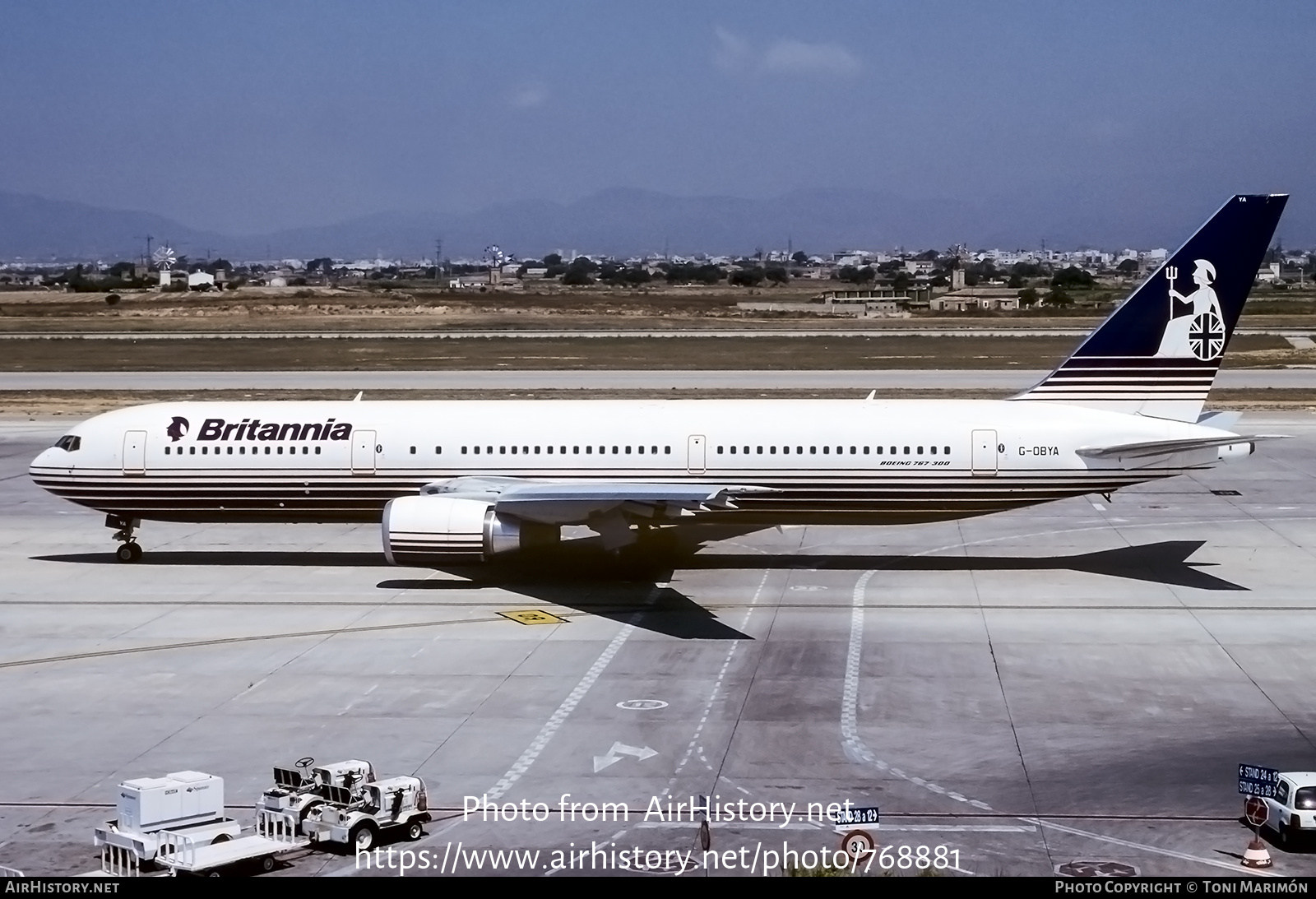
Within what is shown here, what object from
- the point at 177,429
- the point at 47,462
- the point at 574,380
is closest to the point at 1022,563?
the point at 177,429

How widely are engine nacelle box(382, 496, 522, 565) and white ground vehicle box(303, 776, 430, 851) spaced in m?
14.6

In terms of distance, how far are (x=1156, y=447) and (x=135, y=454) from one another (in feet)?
82.5

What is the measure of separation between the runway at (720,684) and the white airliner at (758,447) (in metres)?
1.87

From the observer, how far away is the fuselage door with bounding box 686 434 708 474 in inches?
1423

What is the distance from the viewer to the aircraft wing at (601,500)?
32.2 meters

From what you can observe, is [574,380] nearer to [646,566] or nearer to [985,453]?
[646,566]

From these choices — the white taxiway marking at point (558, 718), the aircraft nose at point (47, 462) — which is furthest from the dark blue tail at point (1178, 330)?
the aircraft nose at point (47, 462)

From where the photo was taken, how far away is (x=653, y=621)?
3147 cm

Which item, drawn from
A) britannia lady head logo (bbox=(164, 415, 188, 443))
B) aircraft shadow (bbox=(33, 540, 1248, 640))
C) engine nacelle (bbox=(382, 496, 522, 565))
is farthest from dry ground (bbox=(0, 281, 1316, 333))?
engine nacelle (bbox=(382, 496, 522, 565))

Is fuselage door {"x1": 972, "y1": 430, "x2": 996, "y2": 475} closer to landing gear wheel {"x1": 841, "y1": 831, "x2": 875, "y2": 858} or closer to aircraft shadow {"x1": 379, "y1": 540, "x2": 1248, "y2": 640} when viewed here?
aircraft shadow {"x1": 379, "y1": 540, "x2": 1248, "y2": 640}

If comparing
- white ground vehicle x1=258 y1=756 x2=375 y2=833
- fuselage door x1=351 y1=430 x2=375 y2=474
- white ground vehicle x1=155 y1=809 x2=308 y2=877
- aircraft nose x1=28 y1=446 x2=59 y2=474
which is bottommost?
white ground vehicle x1=155 y1=809 x2=308 y2=877

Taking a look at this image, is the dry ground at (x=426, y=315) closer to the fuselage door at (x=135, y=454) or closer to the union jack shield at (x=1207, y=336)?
the fuselage door at (x=135, y=454)

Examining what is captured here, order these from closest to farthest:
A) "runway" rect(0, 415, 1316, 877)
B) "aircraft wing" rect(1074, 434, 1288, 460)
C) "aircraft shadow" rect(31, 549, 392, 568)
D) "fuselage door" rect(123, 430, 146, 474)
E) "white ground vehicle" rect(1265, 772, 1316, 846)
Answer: "white ground vehicle" rect(1265, 772, 1316, 846), "runway" rect(0, 415, 1316, 877), "aircraft wing" rect(1074, 434, 1288, 460), "fuselage door" rect(123, 430, 146, 474), "aircraft shadow" rect(31, 549, 392, 568)
